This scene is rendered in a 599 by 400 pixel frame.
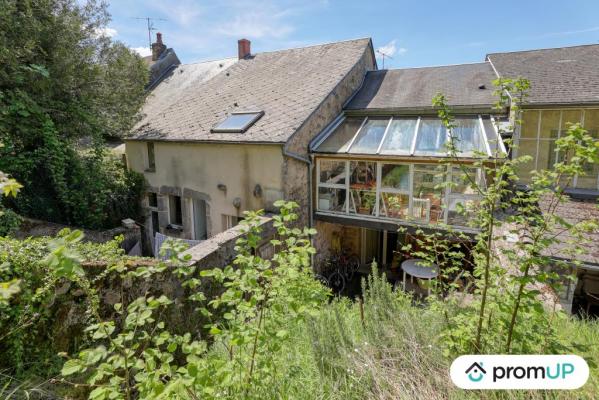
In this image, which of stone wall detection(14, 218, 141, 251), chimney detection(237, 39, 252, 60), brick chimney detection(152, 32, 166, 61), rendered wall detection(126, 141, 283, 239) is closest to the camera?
stone wall detection(14, 218, 141, 251)

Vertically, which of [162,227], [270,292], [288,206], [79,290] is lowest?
[162,227]

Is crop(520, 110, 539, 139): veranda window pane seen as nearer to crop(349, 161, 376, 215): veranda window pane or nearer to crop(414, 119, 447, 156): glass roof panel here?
crop(414, 119, 447, 156): glass roof panel

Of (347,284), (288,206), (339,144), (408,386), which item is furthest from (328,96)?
(408,386)

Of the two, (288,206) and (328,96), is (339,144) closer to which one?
(328,96)

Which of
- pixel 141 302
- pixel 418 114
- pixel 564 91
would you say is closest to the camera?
pixel 141 302

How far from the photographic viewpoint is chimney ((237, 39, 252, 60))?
15781 millimetres

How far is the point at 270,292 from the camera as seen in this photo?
2717 millimetres

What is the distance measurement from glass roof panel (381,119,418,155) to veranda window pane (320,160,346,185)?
1423mm

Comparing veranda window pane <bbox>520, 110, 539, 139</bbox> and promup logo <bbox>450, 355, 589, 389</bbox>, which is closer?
promup logo <bbox>450, 355, 589, 389</bbox>

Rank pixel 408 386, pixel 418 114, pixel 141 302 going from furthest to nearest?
1. pixel 418 114
2. pixel 408 386
3. pixel 141 302

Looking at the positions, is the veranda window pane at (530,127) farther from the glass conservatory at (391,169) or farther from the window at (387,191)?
the window at (387,191)

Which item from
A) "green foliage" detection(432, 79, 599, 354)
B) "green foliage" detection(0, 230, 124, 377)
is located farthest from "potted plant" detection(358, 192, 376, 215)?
"green foliage" detection(0, 230, 124, 377)

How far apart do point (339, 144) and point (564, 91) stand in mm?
6272

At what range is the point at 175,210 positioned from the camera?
11.6 meters
